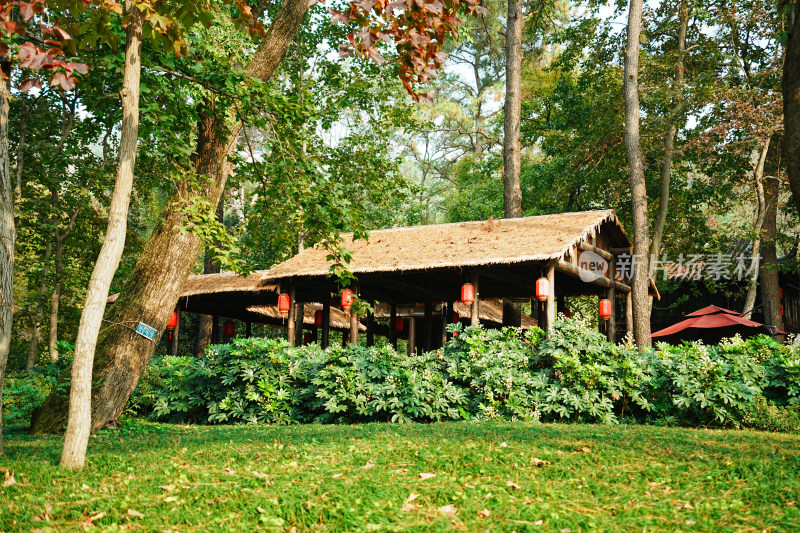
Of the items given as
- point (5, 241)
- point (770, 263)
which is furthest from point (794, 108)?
point (770, 263)

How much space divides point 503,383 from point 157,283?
4.74 meters

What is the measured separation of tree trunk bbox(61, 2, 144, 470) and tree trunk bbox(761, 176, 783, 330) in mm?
18787

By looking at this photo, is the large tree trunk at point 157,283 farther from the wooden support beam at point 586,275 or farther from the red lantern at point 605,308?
the red lantern at point 605,308

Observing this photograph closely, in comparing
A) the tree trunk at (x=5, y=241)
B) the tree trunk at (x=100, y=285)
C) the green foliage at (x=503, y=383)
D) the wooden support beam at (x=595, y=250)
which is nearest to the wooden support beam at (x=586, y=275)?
the wooden support beam at (x=595, y=250)

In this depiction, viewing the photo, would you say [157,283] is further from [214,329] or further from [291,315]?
Result: [214,329]

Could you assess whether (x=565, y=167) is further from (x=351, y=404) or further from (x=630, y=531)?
(x=630, y=531)

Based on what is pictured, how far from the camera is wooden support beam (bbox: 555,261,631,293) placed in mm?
12402

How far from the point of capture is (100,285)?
4.57 m

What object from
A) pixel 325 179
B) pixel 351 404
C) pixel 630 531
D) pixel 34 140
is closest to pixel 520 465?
pixel 630 531

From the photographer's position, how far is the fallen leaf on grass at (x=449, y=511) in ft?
11.7

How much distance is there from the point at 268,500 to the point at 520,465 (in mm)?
1892

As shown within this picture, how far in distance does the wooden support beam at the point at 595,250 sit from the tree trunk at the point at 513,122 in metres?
2.51

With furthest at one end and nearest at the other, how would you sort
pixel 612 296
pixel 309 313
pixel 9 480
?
1. pixel 309 313
2. pixel 612 296
3. pixel 9 480

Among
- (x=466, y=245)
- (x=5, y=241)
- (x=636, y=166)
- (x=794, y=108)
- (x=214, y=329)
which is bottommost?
(x=214, y=329)
